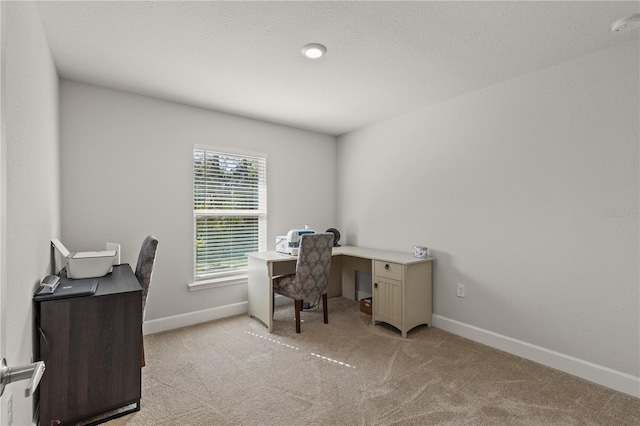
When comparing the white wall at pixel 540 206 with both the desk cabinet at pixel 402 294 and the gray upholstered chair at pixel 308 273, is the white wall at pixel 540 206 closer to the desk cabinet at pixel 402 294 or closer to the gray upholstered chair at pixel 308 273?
the desk cabinet at pixel 402 294

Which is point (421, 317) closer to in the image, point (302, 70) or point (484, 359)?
point (484, 359)

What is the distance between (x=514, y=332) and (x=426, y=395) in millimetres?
1142

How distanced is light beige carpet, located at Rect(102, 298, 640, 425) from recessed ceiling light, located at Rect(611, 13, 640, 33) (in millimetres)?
2335

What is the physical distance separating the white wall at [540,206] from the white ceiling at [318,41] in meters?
0.27

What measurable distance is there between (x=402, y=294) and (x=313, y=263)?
0.90 metres

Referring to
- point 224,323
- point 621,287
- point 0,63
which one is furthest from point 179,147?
point 621,287

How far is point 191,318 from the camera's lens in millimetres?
3238

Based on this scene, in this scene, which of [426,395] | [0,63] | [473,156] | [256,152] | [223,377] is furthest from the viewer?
[256,152]

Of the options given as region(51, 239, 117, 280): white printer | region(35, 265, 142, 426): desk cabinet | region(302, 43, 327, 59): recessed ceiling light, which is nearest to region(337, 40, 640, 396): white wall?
region(302, 43, 327, 59): recessed ceiling light

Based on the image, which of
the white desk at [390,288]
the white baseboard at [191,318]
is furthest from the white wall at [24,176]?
the white desk at [390,288]

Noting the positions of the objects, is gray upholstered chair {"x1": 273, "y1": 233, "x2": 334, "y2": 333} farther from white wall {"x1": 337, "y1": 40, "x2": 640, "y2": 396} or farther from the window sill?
white wall {"x1": 337, "y1": 40, "x2": 640, "y2": 396}

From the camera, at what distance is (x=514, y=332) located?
2631 mm

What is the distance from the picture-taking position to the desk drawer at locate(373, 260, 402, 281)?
9.83 feet

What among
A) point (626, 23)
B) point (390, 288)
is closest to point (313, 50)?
point (626, 23)
